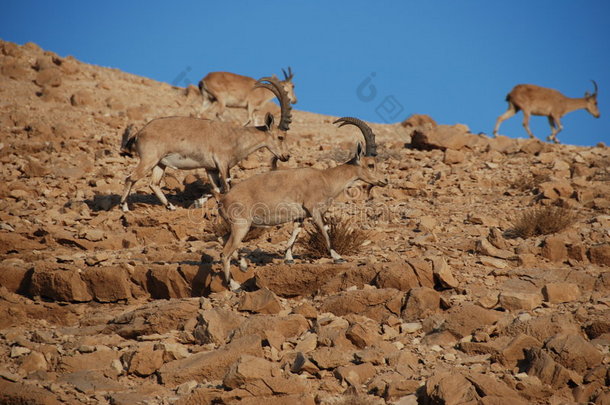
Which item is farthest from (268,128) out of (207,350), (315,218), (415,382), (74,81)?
(74,81)

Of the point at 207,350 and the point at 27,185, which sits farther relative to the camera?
the point at 27,185

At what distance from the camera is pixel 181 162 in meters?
13.6

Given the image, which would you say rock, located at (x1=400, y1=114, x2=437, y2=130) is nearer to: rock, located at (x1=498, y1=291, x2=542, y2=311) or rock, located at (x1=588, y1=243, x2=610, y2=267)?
rock, located at (x1=588, y1=243, x2=610, y2=267)

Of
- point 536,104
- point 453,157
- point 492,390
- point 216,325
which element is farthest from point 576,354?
point 536,104

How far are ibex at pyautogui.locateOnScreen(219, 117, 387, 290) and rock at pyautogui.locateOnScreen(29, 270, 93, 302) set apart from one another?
7.34 ft

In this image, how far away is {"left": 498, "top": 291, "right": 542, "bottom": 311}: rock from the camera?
8391 millimetres

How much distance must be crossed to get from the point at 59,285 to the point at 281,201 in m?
3.49

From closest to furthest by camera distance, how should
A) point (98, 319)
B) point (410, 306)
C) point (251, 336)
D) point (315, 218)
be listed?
point (251, 336), point (410, 306), point (98, 319), point (315, 218)

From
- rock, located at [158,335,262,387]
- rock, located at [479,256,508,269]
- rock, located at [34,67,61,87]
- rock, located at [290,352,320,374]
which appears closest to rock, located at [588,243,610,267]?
rock, located at [479,256,508,269]

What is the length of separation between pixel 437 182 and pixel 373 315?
791 cm

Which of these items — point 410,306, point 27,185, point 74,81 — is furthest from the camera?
point 74,81

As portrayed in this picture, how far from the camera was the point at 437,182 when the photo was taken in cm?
1588

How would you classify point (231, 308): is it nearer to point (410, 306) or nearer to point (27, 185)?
point (410, 306)

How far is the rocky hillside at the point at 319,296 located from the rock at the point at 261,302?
0.02 meters
